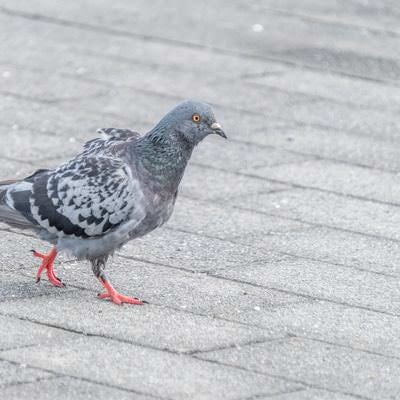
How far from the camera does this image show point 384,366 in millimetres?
5277

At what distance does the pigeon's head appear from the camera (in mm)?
5781

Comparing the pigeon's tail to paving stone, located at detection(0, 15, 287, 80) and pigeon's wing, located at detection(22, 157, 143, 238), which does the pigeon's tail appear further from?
paving stone, located at detection(0, 15, 287, 80)

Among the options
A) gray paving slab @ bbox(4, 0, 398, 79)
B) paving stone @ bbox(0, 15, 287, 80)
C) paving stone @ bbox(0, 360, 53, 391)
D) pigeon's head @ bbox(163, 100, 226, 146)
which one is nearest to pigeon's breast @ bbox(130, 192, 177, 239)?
pigeon's head @ bbox(163, 100, 226, 146)

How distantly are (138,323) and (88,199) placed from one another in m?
0.65

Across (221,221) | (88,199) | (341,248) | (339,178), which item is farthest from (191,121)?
(339,178)

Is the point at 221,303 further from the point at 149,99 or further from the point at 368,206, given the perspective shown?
the point at 149,99

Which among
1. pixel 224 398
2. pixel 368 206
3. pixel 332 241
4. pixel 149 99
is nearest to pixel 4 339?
pixel 224 398

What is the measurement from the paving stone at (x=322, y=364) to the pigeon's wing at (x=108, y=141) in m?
1.25

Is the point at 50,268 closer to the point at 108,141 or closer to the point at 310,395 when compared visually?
the point at 108,141

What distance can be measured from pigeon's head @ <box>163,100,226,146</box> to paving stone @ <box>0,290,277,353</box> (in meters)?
0.88

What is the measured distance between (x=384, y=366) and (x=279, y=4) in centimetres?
665

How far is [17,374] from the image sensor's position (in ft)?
16.3

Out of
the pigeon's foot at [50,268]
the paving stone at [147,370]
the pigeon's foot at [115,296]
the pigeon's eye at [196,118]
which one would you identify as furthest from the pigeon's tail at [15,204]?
the pigeon's eye at [196,118]

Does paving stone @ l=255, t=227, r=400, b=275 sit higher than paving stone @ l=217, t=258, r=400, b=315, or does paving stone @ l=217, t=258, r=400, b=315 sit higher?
paving stone @ l=217, t=258, r=400, b=315
